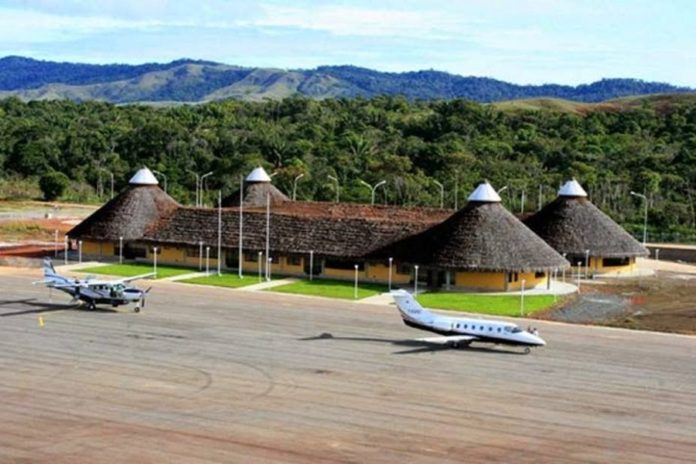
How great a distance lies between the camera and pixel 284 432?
3219 cm

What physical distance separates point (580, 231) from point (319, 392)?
138 ft

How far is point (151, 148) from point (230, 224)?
67497 mm

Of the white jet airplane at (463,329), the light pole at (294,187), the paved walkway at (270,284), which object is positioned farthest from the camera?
the light pole at (294,187)

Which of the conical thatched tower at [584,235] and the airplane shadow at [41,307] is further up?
the conical thatched tower at [584,235]

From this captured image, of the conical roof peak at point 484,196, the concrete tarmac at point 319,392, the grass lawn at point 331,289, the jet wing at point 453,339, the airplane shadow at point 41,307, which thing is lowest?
the concrete tarmac at point 319,392

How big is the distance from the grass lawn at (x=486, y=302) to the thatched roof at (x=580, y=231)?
12.4 metres

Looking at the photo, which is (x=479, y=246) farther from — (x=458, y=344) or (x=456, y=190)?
(x=456, y=190)

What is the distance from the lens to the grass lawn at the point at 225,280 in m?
65.6

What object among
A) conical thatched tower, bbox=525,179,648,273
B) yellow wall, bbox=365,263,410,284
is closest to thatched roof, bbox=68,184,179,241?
yellow wall, bbox=365,263,410,284

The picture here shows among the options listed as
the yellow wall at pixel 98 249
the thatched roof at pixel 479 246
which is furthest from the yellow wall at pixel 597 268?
the yellow wall at pixel 98 249

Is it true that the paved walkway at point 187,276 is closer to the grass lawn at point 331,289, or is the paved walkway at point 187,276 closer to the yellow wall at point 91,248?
the grass lawn at point 331,289

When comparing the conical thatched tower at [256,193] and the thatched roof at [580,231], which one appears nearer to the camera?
the thatched roof at [580,231]

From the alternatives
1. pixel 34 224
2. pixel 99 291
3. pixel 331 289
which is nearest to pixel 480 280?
pixel 331 289

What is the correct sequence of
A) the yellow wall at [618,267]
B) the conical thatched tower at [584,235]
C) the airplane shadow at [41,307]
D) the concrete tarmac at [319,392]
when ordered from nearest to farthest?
1. the concrete tarmac at [319,392]
2. the airplane shadow at [41,307]
3. the conical thatched tower at [584,235]
4. the yellow wall at [618,267]
